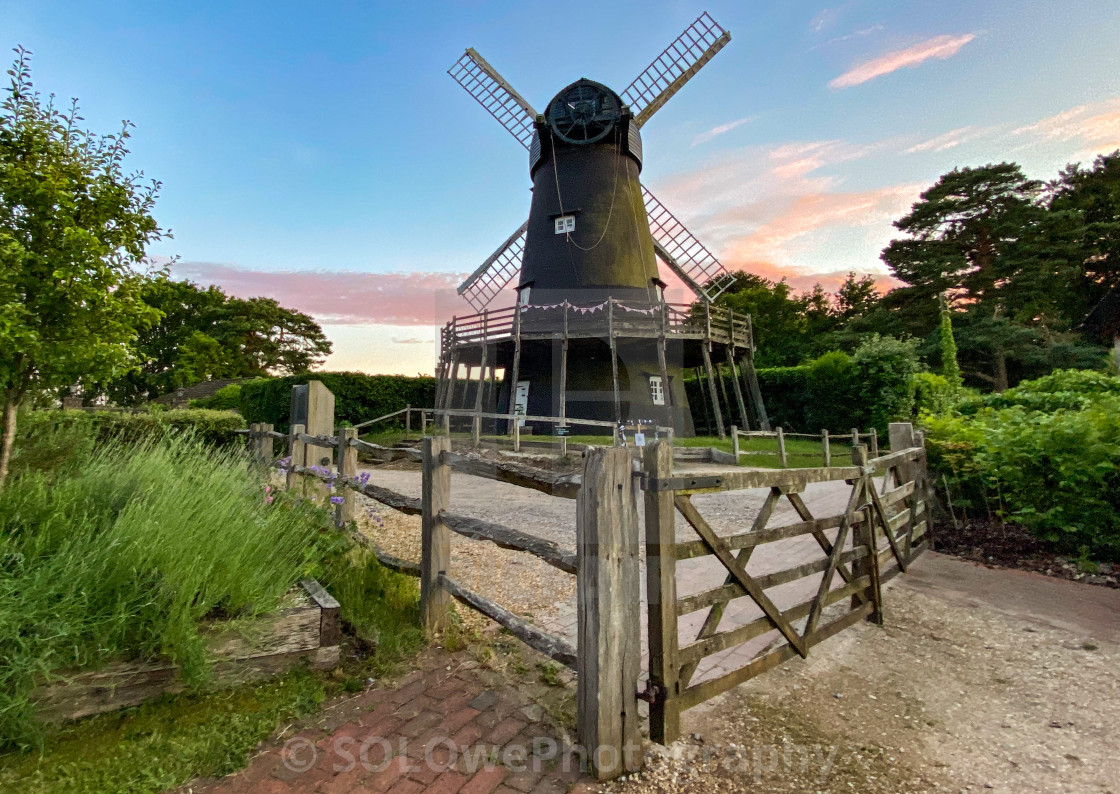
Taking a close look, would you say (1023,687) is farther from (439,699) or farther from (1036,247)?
(1036,247)

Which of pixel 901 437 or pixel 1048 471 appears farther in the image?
pixel 901 437

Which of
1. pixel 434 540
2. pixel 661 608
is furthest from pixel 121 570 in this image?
pixel 661 608

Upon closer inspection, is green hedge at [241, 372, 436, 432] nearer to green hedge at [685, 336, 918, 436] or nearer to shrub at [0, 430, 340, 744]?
green hedge at [685, 336, 918, 436]

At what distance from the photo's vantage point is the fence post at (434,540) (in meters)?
3.53

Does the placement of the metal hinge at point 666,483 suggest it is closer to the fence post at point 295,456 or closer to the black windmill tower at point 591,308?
the fence post at point 295,456

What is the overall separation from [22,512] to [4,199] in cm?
203

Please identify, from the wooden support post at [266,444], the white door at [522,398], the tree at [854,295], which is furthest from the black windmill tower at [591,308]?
the tree at [854,295]

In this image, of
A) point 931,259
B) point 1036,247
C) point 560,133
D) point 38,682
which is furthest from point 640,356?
point 1036,247

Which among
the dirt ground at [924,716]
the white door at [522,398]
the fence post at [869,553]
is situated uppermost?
the white door at [522,398]

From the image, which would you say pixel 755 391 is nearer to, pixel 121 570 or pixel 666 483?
pixel 666 483

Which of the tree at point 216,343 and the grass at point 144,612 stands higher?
the tree at point 216,343

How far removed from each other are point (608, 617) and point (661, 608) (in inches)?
10.4

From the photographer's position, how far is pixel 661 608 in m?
2.41

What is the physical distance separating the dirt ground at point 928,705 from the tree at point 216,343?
36.4m
